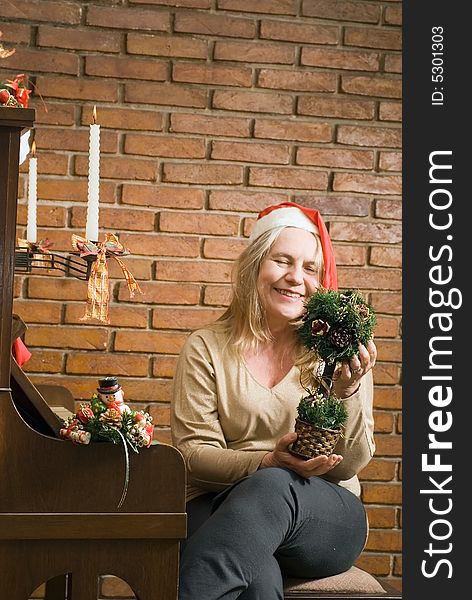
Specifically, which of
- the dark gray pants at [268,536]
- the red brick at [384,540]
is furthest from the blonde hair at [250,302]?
the red brick at [384,540]

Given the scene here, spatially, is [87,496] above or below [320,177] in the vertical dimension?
below

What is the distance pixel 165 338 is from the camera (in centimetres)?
271

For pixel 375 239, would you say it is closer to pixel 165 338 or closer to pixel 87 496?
pixel 165 338

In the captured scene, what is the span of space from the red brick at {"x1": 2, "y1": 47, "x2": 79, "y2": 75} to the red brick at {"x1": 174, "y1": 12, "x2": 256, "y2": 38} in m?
0.33

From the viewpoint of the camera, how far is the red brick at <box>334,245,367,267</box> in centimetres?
279

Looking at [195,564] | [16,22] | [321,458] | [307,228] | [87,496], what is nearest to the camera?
[87,496]

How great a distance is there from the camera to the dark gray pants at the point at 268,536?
158 cm

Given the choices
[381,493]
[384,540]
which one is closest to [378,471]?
[381,493]

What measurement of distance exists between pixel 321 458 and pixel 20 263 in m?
0.68

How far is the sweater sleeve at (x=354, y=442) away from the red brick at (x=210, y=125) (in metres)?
1.06

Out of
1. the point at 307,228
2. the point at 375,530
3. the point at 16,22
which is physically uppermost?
the point at 16,22

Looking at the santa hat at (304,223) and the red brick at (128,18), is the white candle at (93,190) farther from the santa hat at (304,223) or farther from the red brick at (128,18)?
the red brick at (128,18)

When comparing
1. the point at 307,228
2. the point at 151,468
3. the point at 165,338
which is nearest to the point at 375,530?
the point at 165,338

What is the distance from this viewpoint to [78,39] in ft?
8.77
